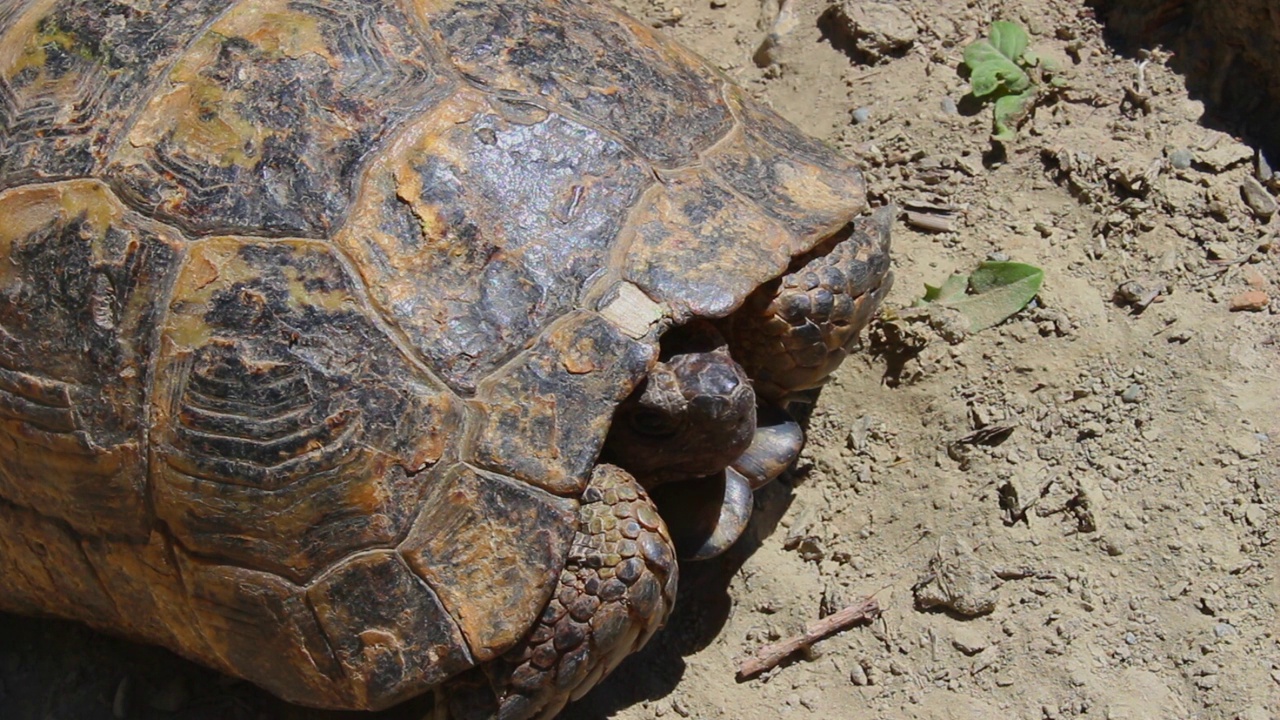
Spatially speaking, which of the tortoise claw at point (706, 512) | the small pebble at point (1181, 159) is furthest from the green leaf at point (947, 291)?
the tortoise claw at point (706, 512)

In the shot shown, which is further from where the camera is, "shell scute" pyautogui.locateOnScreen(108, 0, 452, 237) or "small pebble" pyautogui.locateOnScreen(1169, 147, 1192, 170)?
"small pebble" pyautogui.locateOnScreen(1169, 147, 1192, 170)

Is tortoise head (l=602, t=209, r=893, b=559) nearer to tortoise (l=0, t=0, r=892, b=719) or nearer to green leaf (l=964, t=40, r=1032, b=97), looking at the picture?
tortoise (l=0, t=0, r=892, b=719)

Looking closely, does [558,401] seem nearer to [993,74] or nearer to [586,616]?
[586,616]

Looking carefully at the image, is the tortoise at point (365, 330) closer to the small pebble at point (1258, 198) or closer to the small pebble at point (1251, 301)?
the small pebble at point (1251, 301)

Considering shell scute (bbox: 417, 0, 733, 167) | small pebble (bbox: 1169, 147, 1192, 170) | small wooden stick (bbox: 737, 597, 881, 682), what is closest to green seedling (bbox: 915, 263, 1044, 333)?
small pebble (bbox: 1169, 147, 1192, 170)

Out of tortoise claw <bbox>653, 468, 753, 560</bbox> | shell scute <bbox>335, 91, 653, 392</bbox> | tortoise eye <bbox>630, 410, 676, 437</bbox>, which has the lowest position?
tortoise claw <bbox>653, 468, 753, 560</bbox>

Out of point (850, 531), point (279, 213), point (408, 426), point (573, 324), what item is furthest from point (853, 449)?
point (279, 213)

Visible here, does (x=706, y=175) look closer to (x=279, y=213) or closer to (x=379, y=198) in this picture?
(x=379, y=198)
